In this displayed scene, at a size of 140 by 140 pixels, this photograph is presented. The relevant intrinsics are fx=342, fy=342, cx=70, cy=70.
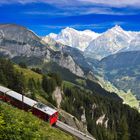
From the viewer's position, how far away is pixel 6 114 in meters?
29.0

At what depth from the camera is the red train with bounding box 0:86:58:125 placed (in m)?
82.8

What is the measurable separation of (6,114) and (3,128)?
5.49m

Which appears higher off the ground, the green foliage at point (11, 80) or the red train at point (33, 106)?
the red train at point (33, 106)

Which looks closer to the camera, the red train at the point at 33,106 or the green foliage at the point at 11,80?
the red train at the point at 33,106

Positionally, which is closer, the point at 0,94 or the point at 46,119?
the point at 46,119

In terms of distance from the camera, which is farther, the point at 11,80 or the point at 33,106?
the point at 11,80

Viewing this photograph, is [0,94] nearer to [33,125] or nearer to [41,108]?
[41,108]

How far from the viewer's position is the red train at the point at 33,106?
3258 inches

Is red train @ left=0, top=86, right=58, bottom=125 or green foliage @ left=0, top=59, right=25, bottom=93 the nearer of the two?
red train @ left=0, top=86, right=58, bottom=125

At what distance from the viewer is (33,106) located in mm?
83438

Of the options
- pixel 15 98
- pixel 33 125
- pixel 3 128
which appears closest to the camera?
pixel 3 128

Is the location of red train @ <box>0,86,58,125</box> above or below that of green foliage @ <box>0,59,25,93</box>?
above

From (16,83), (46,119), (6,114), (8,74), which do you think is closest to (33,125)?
(6,114)

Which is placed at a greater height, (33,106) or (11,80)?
(33,106)
